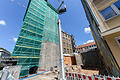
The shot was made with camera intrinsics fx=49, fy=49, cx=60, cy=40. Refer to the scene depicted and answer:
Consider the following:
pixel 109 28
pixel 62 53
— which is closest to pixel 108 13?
pixel 109 28

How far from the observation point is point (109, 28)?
3.53 meters

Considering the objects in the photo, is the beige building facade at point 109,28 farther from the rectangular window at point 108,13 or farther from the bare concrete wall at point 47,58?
the bare concrete wall at point 47,58

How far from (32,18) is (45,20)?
546 cm

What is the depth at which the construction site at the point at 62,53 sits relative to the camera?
316 cm

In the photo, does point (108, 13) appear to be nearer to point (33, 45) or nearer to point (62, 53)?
point (62, 53)

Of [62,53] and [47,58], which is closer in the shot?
[62,53]

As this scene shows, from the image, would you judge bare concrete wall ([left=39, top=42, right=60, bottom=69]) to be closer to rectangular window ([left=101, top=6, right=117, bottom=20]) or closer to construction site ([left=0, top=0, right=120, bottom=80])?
construction site ([left=0, top=0, right=120, bottom=80])

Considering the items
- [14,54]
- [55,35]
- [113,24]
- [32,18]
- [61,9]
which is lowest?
[14,54]

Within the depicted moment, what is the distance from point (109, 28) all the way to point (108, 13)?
1436 millimetres

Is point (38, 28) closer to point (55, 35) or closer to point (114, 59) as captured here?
point (55, 35)

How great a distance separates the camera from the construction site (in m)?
3.16

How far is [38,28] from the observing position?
1792 centimetres

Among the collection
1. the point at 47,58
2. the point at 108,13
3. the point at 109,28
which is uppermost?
the point at 108,13

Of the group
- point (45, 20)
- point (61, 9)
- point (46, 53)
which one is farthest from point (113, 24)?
point (61, 9)
